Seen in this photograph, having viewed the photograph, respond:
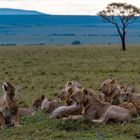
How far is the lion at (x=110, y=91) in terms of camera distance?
1338cm

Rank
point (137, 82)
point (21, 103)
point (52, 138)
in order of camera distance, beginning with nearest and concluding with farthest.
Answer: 1. point (52, 138)
2. point (21, 103)
3. point (137, 82)

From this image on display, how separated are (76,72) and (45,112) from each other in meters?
15.8

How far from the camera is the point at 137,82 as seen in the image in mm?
22812

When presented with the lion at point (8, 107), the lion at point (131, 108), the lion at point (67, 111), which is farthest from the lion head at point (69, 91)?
the lion at point (8, 107)

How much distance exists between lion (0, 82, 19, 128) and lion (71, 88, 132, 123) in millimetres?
1220

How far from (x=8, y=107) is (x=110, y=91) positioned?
287 centimetres

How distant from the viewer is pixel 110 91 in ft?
44.0

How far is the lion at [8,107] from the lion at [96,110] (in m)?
1.22

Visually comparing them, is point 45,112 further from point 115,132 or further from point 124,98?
point 115,132

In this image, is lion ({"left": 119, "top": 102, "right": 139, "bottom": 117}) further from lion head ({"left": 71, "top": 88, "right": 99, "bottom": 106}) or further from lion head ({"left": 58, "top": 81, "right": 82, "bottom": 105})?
lion head ({"left": 58, "top": 81, "right": 82, "bottom": 105})

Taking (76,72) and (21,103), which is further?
(76,72)

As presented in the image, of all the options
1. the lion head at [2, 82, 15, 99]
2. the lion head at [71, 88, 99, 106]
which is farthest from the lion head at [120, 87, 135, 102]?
the lion head at [2, 82, 15, 99]

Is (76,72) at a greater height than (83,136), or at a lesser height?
lesser

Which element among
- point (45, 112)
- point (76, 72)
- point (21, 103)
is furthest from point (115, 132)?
point (76, 72)
